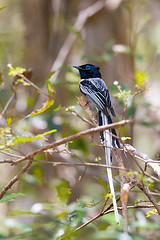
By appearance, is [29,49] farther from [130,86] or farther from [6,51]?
[130,86]

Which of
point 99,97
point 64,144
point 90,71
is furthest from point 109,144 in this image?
point 90,71

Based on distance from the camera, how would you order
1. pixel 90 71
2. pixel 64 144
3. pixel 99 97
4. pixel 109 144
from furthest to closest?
pixel 90 71
pixel 99 97
pixel 64 144
pixel 109 144

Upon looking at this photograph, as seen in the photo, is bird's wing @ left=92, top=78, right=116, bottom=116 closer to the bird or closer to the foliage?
the bird

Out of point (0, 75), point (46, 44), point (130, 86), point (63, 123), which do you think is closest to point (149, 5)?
point (46, 44)

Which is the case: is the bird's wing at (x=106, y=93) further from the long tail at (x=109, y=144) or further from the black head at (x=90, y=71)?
the black head at (x=90, y=71)

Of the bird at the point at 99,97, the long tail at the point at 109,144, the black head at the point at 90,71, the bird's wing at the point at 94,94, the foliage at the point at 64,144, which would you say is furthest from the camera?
the black head at the point at 90,71

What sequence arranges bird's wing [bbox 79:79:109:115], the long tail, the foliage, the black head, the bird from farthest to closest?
the black head
bird's wing [bbox 79:79:109:115]
the bird
the foliage
the long tail

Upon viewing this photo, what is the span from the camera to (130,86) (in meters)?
3.79

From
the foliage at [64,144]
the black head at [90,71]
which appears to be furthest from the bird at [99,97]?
the foliage at [64,144]

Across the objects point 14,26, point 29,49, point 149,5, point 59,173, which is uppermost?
point 14,26

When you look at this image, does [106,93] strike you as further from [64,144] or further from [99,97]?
[64,144]

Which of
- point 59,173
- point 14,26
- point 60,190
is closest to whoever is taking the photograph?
point 60,190

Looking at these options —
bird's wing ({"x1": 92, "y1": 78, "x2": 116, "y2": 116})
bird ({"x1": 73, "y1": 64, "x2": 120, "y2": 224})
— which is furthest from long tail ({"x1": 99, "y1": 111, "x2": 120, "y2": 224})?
bird's wing ({"x1": 92, "y1": 78, "x2": 116, "y2": 116})

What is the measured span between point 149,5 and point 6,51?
2.66 meters
